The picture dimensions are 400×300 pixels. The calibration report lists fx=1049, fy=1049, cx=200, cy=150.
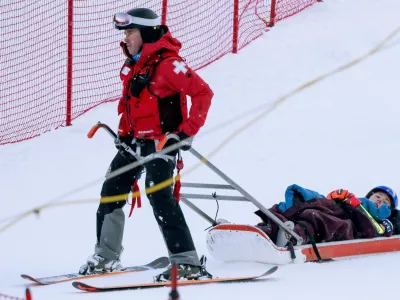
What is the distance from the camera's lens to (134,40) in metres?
6.79

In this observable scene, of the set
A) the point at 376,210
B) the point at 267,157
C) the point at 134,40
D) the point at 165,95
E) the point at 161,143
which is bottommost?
the point at 376,210

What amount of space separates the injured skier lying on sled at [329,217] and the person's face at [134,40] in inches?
61.5

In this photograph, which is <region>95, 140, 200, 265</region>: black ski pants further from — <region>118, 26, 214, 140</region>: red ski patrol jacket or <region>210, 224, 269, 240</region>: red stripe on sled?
<region>210, 224, 269, 240</region>: red stripe on sled

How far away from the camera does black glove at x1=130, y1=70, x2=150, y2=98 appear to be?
6.66 metres

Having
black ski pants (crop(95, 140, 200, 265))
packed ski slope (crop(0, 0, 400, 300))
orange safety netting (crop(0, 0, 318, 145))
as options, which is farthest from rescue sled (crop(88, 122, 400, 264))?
orange safety netting (crop(0, 0, 318, 145))

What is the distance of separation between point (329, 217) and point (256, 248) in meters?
0.64

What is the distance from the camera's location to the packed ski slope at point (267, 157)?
22.4 ft

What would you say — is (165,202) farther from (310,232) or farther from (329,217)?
(329,217)

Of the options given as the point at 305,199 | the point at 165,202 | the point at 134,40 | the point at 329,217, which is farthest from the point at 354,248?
the point at 134,40

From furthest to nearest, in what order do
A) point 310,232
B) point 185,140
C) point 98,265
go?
point 310,232
point 98,265
point 185,140

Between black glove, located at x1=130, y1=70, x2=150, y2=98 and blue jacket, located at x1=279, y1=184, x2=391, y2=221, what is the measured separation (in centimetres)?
166

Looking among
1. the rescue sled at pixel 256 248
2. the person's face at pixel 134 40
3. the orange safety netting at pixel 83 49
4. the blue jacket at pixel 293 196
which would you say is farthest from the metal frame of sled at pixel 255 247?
the orange safety netting at pixel 83 49

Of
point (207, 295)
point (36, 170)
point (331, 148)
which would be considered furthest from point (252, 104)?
point (207, 295)

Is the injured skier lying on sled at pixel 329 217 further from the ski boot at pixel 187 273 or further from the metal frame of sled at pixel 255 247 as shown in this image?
the ski boot at pixel 187 273
